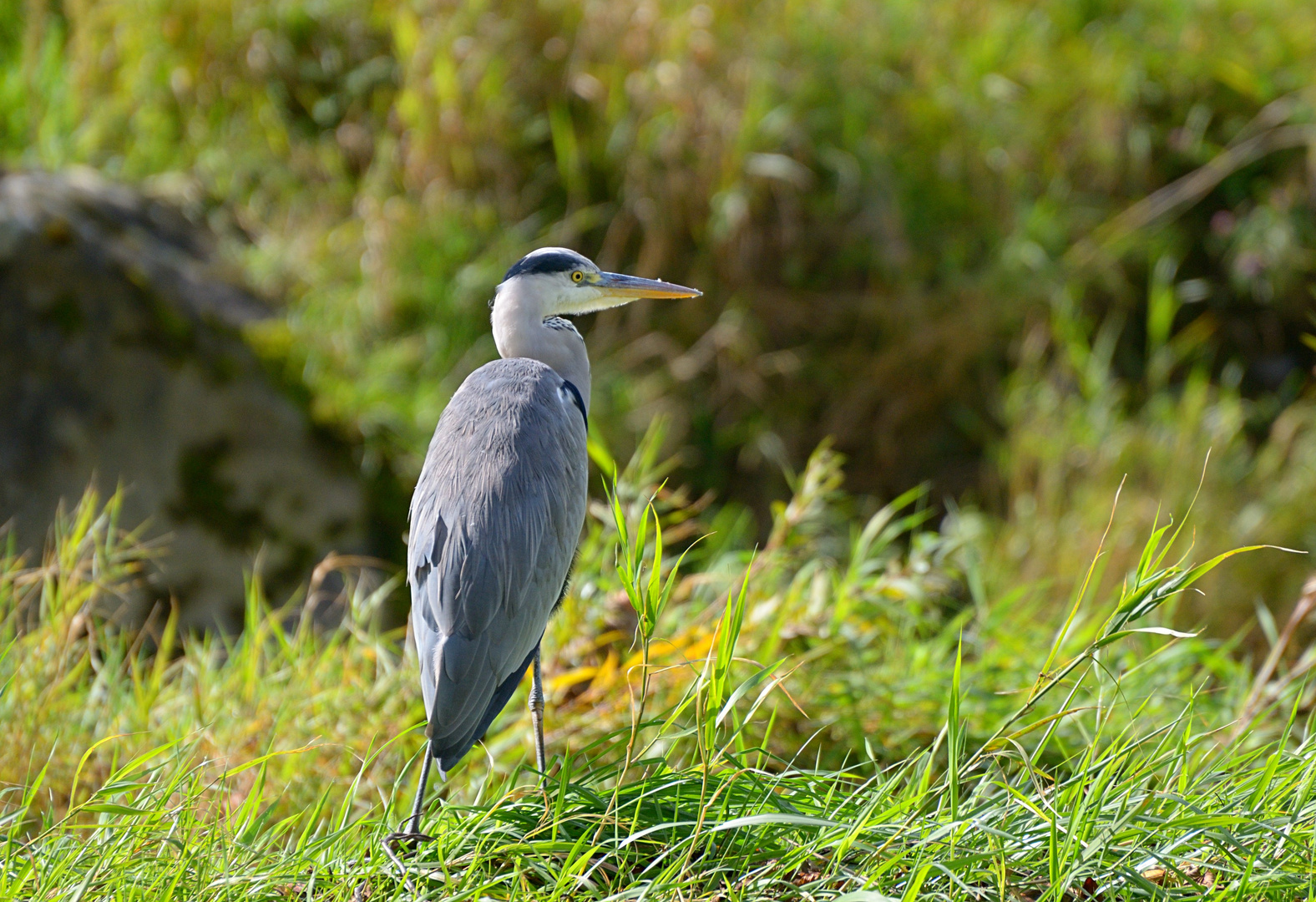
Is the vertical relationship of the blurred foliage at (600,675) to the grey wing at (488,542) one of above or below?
below

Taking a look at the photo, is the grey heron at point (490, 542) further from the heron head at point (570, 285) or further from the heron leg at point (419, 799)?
the heron head at point (570, 285)

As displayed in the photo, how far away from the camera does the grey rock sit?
3.64m

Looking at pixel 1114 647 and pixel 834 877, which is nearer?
pixel 834 877

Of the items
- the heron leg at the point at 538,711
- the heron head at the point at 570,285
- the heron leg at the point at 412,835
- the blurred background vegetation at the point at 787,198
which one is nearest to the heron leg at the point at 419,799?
the heron leg at the point at 412,835

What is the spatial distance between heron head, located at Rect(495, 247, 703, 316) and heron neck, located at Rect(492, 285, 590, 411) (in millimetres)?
23

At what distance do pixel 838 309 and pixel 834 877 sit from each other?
3.59m

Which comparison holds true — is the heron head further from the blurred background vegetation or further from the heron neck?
the blurred background vegetation

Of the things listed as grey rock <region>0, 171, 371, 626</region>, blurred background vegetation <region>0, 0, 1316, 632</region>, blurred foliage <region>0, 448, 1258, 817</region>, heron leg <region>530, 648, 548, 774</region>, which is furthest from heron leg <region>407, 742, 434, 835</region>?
blurred background vegetation <region>0, 0, 1316, 632</region>

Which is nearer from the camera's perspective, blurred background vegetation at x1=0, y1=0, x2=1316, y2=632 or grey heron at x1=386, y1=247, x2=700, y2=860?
grey heron at x1=386, y1=247, x2=700, y2=860

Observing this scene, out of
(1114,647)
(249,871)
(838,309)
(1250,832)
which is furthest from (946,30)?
(249,871)

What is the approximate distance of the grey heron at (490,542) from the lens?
189 cm

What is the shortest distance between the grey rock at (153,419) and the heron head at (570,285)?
183 cm

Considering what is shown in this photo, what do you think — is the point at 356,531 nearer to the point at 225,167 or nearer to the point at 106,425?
the point at 106,425

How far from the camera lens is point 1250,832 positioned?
1670 mm
